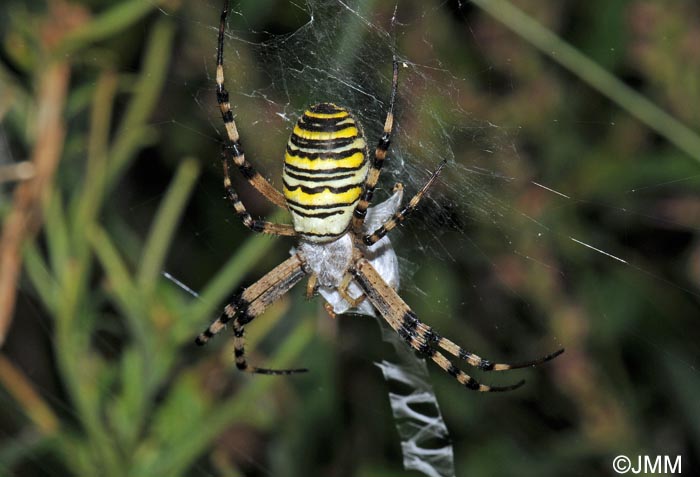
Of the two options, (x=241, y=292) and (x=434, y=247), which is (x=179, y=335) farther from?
(x=434, y=247)

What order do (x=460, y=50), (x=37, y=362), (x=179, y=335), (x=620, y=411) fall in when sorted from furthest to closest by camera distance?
(x=37, y=362), (x=460, y=50), (x=620, y=411), (x=179, y=335)

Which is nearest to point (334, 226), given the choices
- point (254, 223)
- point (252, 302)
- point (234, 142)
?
point (254, 223)

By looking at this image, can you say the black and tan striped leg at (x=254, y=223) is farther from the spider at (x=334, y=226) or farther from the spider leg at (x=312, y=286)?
the spider leg at (x=312, y=286)

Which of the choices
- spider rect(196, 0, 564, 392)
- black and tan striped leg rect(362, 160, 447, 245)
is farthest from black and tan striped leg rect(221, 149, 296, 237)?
black and tan striped leg rect(362, 160, 447, 245)

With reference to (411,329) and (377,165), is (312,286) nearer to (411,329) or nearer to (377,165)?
(411,329)

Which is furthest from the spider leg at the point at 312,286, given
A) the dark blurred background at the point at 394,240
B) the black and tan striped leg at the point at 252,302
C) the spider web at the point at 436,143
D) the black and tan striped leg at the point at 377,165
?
the black and tan striped leg at the point at 377,165

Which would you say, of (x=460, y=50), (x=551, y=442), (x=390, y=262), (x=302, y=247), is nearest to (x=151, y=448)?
(x=302, y=247)

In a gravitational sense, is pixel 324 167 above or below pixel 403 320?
above
